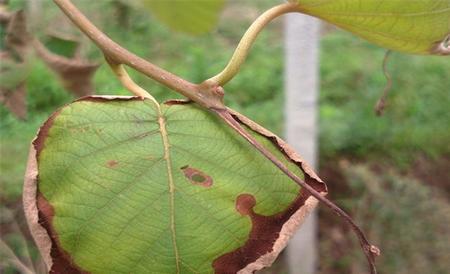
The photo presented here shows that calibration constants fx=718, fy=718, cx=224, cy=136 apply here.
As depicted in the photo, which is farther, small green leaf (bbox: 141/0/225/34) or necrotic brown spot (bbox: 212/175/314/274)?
necrotic brown spot (bbox: 212/175/314/274)

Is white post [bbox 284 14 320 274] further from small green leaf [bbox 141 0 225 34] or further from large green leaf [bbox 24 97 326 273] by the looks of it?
small green leaf [bbox 141 0 225 34]

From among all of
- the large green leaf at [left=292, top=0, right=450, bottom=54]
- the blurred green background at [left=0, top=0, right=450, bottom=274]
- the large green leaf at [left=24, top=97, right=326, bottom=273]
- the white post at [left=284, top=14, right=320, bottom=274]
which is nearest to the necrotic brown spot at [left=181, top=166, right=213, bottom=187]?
the large green leaf at [left=24, top=97, right=326, bottom=273]

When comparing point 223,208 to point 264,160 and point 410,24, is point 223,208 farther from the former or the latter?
point 410,24

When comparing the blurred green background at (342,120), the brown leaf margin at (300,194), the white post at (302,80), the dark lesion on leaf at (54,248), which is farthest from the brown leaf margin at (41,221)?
the white post at (302,80)

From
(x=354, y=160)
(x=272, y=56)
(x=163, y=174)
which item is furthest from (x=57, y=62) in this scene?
(x=272, y=56)

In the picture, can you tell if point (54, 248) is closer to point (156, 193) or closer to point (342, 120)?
point (156, 193)

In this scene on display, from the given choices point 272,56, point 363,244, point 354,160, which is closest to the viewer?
point 363,244
